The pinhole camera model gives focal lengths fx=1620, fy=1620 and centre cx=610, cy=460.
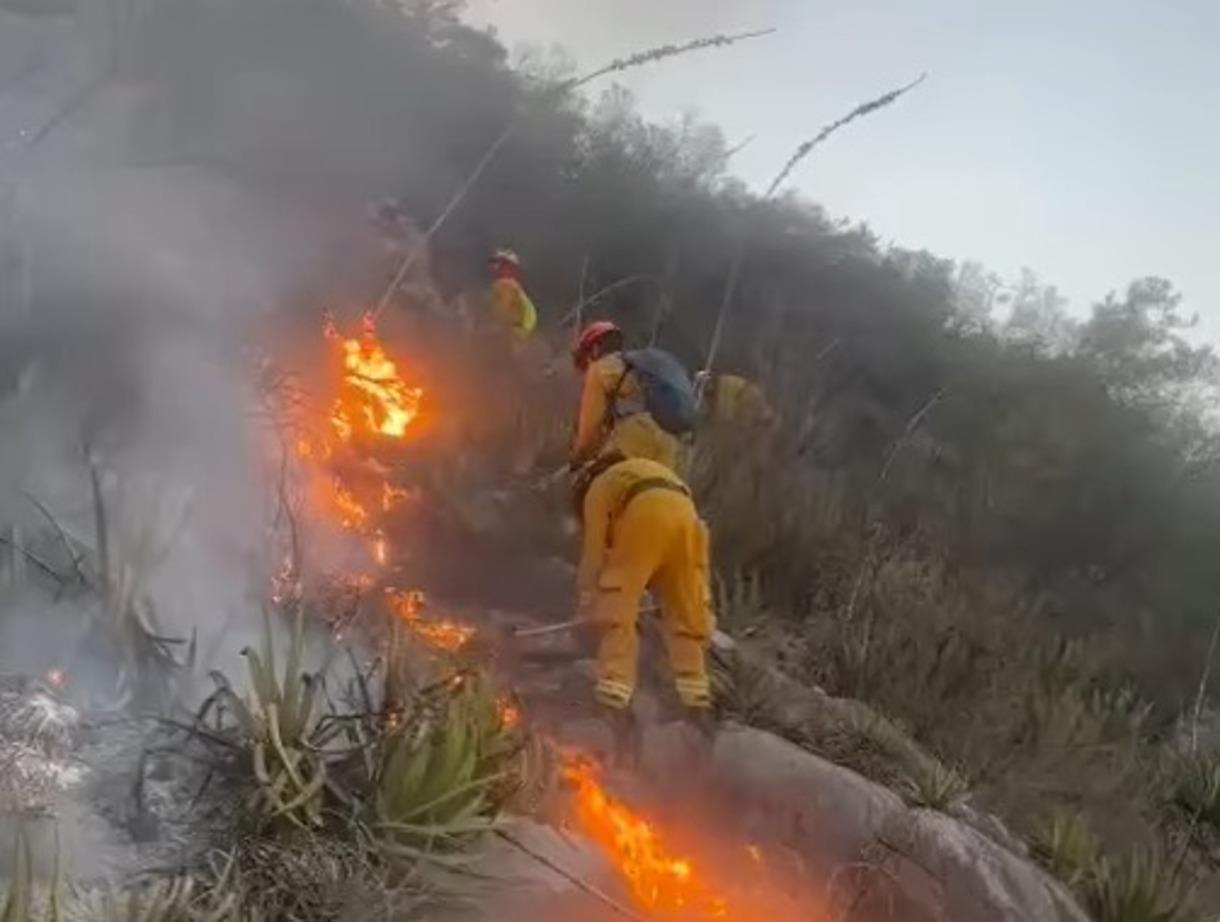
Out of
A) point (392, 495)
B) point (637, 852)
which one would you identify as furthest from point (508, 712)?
point (392, 495)

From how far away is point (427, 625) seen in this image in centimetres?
804

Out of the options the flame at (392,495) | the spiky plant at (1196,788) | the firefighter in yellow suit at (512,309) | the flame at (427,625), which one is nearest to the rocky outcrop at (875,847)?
the flame at (427,625)

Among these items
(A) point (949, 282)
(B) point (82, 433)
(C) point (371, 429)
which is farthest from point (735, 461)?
(A) point (949, 282)

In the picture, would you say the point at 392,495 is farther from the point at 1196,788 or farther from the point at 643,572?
the point at 1196,788

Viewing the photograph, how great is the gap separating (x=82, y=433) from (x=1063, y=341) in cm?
2331

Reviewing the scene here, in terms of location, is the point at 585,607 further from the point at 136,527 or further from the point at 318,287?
the point at 318,287

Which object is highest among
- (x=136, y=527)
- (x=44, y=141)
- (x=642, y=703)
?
(x=44, y=141)

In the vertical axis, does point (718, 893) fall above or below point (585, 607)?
below

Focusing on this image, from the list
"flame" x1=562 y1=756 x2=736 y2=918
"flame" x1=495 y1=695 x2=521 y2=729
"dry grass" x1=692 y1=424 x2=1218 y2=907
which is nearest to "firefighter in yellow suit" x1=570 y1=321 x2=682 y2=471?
"dry grass" x1=692 y1=424 x2=1218 y2=907

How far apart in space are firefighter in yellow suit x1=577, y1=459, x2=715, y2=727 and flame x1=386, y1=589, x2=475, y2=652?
80cm

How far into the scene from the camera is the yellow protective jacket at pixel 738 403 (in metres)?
12.6

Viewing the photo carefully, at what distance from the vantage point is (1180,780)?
412 inches

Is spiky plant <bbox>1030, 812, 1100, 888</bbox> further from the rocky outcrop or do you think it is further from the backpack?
the backpack

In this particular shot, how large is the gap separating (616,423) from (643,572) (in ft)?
3.42
